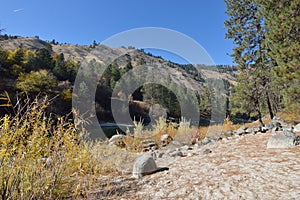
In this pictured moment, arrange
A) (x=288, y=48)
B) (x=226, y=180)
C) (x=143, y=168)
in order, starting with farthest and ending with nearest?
(x=288, y=48) < (x=143, y=168) < (x=226, y=180)

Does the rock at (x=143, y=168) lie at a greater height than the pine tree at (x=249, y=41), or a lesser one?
lesser

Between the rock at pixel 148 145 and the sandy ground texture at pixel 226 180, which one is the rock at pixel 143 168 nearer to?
the sandy ground texture at pixel 226 180

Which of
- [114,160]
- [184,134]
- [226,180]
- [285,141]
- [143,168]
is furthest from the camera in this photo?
[184,134]

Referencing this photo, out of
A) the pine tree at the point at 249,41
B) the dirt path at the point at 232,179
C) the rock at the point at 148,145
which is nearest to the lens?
the dirt path at the point at 232,179

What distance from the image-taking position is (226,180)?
219 centimetres

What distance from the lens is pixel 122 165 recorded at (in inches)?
131

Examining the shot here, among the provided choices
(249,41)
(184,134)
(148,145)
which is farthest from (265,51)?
(148,145)

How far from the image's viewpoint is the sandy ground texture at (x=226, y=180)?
6.23 ft

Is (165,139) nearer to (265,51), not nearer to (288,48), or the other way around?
(288,48)

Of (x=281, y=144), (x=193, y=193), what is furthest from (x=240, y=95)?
(x=193, y=193)

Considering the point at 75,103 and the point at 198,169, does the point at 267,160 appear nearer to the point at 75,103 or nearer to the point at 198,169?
the point at 198,169

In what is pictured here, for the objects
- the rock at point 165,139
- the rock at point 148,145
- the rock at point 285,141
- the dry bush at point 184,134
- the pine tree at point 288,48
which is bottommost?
the rock at point 148,145

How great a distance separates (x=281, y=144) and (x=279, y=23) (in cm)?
352

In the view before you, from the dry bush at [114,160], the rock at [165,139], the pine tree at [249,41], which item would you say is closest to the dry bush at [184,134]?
the rock at [165,139]
